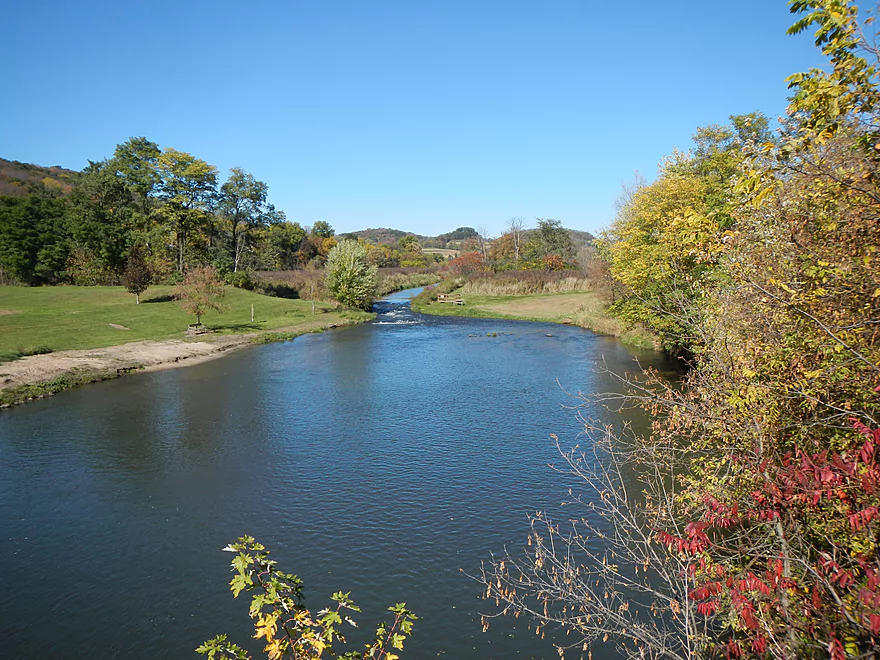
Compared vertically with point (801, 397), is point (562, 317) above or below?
below

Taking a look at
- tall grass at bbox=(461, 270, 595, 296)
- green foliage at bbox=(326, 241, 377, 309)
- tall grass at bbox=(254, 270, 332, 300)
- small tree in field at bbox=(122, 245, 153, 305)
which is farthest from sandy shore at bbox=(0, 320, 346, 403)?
tall grass at bbox=(461, 270, 595, 296)

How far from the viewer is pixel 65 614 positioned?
34.4 ft

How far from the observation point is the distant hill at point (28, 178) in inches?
3663

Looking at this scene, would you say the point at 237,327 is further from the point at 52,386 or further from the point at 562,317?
the point at 562,317

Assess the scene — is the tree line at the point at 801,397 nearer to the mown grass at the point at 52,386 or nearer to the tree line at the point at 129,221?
the mown grass at the point at 52,386

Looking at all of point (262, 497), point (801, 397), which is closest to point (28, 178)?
point (262, 497)

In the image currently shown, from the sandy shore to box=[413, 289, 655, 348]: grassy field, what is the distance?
90.5 ft

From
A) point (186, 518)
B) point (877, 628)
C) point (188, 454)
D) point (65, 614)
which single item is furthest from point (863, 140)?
point (188, 454)

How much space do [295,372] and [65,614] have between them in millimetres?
20895

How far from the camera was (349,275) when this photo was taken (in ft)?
194

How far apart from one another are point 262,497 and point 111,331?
29.8m

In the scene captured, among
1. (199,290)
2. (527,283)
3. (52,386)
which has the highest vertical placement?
(527,283)

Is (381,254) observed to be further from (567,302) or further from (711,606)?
(711,606)

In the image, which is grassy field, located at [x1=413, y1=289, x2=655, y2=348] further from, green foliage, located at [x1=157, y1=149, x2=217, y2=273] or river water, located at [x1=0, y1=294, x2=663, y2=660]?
green foliage, located at [x1=157, y1=149, x2=217, y2=273]
